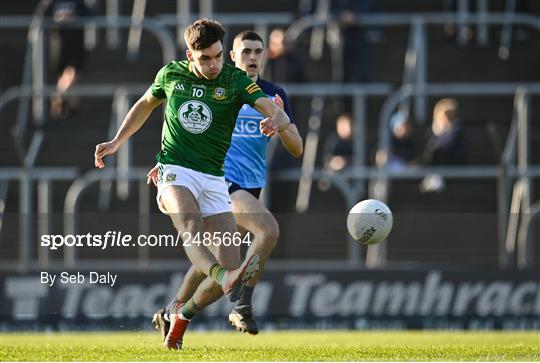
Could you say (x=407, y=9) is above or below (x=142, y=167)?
above

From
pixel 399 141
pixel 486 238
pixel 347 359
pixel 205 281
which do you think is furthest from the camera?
pixel 399 141

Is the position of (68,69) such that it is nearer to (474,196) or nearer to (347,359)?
(474,196)

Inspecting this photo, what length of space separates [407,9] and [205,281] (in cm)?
1112

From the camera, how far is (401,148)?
728 inches

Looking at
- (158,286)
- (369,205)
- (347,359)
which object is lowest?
(158,286)

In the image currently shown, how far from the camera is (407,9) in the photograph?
861 inches

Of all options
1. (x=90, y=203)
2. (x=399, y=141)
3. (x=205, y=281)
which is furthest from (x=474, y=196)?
(x=205, y=281)

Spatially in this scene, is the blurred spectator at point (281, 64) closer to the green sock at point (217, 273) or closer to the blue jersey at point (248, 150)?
the blue jersey at point (248, 150)

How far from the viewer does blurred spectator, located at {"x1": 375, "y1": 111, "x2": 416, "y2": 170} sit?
18.4 m

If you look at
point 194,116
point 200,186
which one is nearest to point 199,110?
point 194,116

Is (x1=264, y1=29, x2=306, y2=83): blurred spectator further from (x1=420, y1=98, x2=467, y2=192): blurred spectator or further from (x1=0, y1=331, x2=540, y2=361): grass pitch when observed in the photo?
(x1=0, y1=331, x2=540, y2=361): grass pitch

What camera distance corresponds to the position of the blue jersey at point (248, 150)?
42.1ft

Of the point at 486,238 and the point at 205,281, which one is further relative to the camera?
the point at 486,238

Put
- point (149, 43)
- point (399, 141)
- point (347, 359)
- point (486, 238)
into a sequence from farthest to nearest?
point (149, 43) < point (399, 141) < point (486, 238) < point (347, 359)
